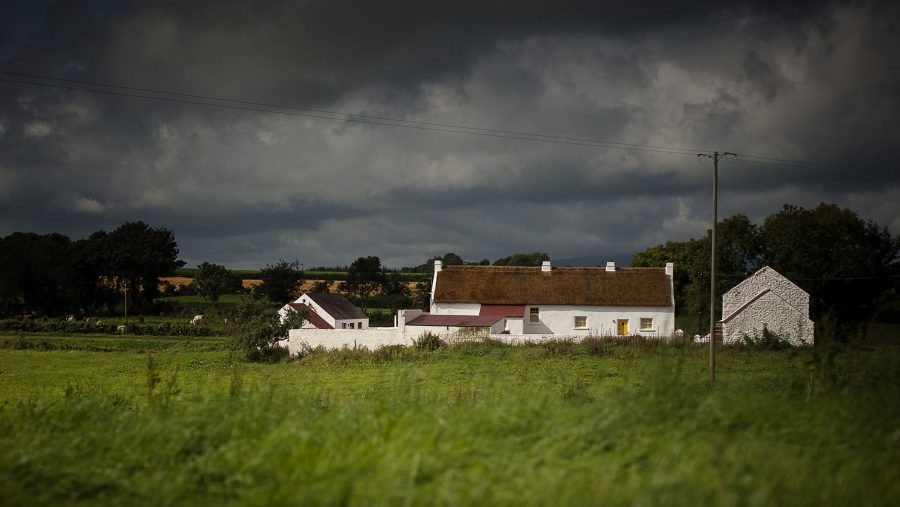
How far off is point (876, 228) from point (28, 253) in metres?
90.4

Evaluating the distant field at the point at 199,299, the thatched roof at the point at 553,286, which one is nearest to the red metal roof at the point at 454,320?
the thatched roof at the point at 553,286

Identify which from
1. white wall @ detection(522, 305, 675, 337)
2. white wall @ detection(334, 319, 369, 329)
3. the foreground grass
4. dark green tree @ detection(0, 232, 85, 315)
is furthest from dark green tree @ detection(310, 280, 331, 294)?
the foreground grass

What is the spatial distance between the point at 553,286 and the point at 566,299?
1.73 meters

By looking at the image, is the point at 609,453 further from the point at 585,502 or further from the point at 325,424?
the point at 325,424

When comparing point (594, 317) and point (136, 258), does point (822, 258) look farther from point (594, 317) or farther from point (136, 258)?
point (136, 258)

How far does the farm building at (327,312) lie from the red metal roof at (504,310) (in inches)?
488

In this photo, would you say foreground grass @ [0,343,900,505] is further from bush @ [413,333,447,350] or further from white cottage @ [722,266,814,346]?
white cottage @ [722,266,814,346]

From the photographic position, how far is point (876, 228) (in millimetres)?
52562

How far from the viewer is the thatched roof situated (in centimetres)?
5206

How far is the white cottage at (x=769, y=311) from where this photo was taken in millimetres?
43000

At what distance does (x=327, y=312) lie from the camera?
2174 inches

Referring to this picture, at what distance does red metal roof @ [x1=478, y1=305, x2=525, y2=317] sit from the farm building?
12.4 m

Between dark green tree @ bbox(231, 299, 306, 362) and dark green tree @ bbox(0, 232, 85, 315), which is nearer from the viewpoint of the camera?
dark green tree @ bbox(231, 299, 306, 362)

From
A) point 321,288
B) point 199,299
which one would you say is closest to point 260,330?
point 321,288
